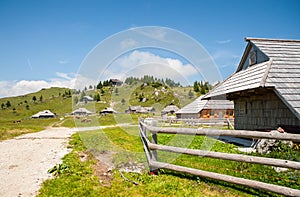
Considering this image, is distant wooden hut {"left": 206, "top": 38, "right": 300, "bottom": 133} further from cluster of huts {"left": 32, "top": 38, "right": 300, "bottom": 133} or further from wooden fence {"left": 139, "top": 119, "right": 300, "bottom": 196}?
wooden fence {"left": 139, "top": 119, "right": 300, "bottom": 196}

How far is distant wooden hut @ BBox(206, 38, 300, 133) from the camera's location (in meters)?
10.3

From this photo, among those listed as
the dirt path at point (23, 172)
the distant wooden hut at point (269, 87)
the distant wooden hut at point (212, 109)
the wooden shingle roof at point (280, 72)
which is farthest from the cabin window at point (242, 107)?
the distant wooden hut at point (212, 109)

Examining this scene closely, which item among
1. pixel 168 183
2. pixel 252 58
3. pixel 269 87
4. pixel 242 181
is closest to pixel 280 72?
pixel 269 87

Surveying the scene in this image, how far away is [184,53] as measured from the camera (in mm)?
13180

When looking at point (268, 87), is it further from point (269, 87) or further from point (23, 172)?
point (23, 172)

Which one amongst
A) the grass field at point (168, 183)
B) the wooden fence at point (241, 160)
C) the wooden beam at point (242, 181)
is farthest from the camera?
the grass field at point (168, 183)

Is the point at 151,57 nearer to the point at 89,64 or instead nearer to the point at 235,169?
the point at 89,64

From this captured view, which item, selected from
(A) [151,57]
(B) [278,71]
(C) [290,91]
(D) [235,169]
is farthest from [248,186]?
(A) [151,57]

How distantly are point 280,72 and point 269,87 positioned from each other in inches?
67.0

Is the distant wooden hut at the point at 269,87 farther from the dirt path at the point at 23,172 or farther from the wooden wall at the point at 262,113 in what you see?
the dirt path at the point at 23,172

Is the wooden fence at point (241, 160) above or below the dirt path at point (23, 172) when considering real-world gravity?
above

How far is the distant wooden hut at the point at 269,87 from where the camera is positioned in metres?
10.3

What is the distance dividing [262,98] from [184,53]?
18.3ft

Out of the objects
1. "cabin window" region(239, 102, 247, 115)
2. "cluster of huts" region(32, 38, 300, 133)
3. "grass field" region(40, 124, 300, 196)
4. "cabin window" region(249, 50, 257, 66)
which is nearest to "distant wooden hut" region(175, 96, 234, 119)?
"cluster of huts" region(32, 38, 300, 133)
